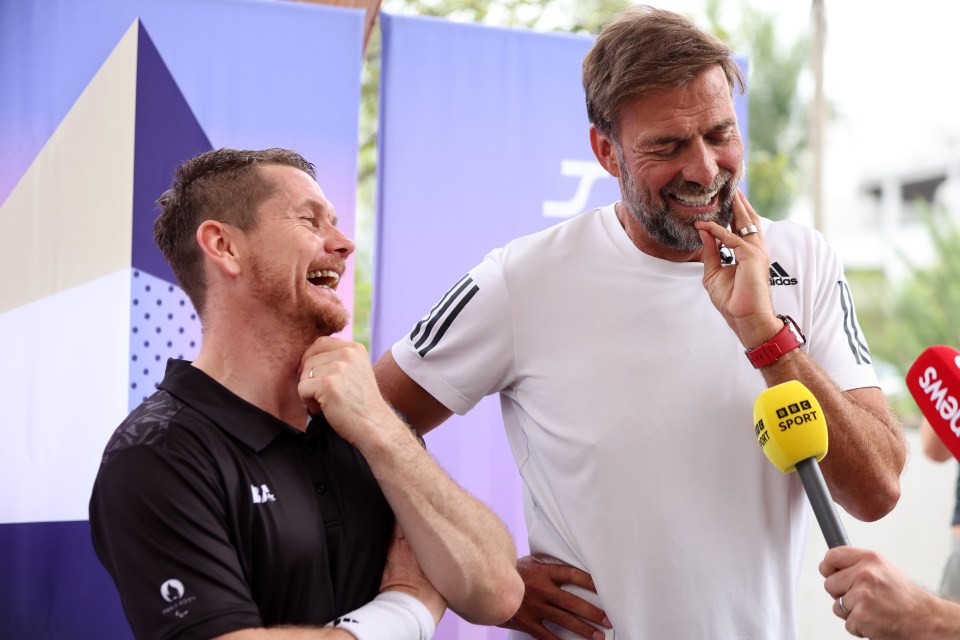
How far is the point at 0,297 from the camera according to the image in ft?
8.60

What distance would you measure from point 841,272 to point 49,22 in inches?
85.1

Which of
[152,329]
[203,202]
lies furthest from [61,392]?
[203,202]

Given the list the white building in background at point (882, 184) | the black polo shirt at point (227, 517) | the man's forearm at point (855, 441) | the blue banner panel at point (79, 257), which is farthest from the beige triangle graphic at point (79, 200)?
the white building in background at point (882, 184)

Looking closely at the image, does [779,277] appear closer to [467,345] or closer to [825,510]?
[467,345]

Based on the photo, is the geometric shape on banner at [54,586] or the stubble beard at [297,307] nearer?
the stubble beard at [297,307]

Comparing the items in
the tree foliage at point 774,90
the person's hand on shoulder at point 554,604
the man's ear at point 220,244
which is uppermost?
the tree foliage at point 774,90

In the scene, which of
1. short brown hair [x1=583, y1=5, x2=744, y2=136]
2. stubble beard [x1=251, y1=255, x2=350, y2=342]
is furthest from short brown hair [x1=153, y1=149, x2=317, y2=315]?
short brown hair [x1=583, y1=5, x2=744, y2=136]

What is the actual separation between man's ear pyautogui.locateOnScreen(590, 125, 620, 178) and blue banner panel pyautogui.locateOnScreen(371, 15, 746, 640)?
0.87 metres

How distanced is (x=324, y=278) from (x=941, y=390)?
1.13m

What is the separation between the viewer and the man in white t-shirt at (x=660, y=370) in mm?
1888

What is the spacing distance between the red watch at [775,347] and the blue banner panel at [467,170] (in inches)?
52.9

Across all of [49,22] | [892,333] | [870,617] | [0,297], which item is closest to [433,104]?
[49,22]

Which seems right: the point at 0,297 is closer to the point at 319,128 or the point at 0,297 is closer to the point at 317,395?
the point at 319,128

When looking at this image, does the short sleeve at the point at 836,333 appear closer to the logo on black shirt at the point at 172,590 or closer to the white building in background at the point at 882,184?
the logo on black shirt at the point at 172,590
